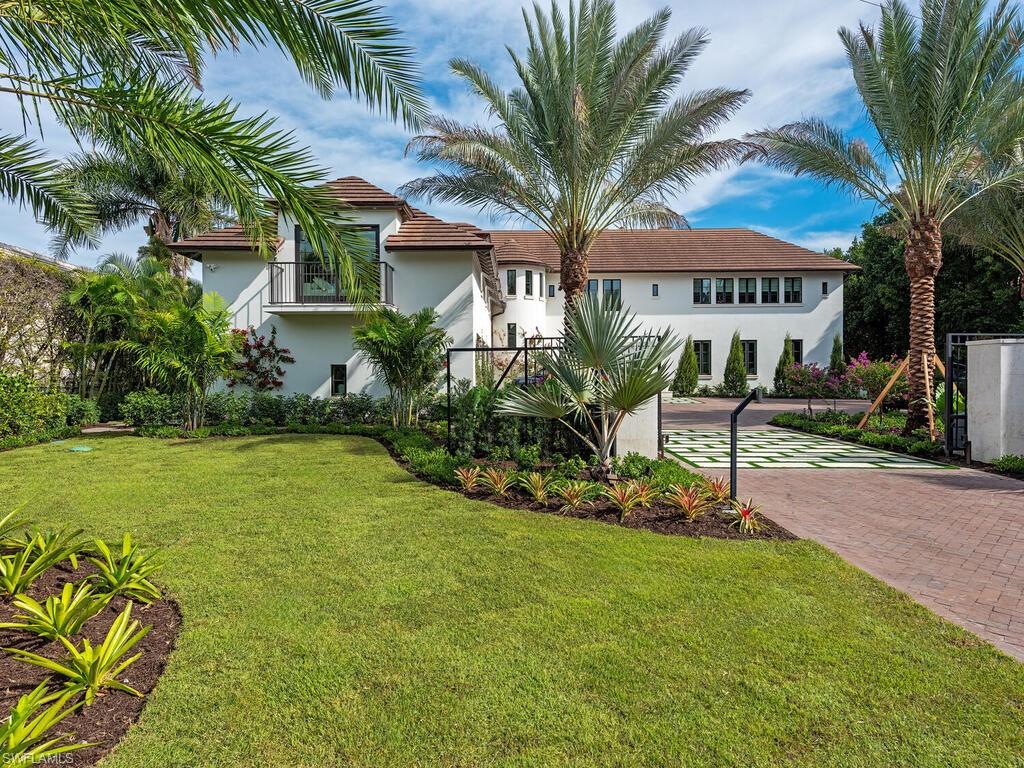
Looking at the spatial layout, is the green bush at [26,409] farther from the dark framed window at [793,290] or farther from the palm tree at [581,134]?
the dark framed window at [793,290]

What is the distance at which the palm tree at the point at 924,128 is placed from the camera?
35.8 ft

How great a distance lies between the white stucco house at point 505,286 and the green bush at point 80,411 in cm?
435

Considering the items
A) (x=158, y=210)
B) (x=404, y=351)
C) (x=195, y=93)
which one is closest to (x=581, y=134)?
(x=404, y=351)

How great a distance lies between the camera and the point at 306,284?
16.5 metres

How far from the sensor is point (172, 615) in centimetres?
383

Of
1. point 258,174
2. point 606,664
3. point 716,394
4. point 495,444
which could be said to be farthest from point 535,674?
point 716,394

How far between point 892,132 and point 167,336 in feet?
56.6

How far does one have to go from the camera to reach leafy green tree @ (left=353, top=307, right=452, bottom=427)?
506 inches

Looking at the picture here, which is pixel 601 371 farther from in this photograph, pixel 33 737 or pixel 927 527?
pixel 33 737

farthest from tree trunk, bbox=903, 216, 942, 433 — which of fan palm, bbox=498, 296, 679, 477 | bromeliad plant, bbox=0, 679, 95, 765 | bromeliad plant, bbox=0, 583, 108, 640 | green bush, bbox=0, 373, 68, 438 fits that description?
green bush, bbox=0, 373, 68, 438

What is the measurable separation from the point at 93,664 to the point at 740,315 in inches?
1275

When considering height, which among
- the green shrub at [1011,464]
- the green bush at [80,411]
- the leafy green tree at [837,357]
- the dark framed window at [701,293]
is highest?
the dark framed window at [701,293]

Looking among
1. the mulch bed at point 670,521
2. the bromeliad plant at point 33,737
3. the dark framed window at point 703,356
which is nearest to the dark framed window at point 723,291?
the dark framed window at point 703,356

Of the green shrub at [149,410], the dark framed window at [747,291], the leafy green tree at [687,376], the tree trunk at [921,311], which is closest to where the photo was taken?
the tree trunk at [921,311]
